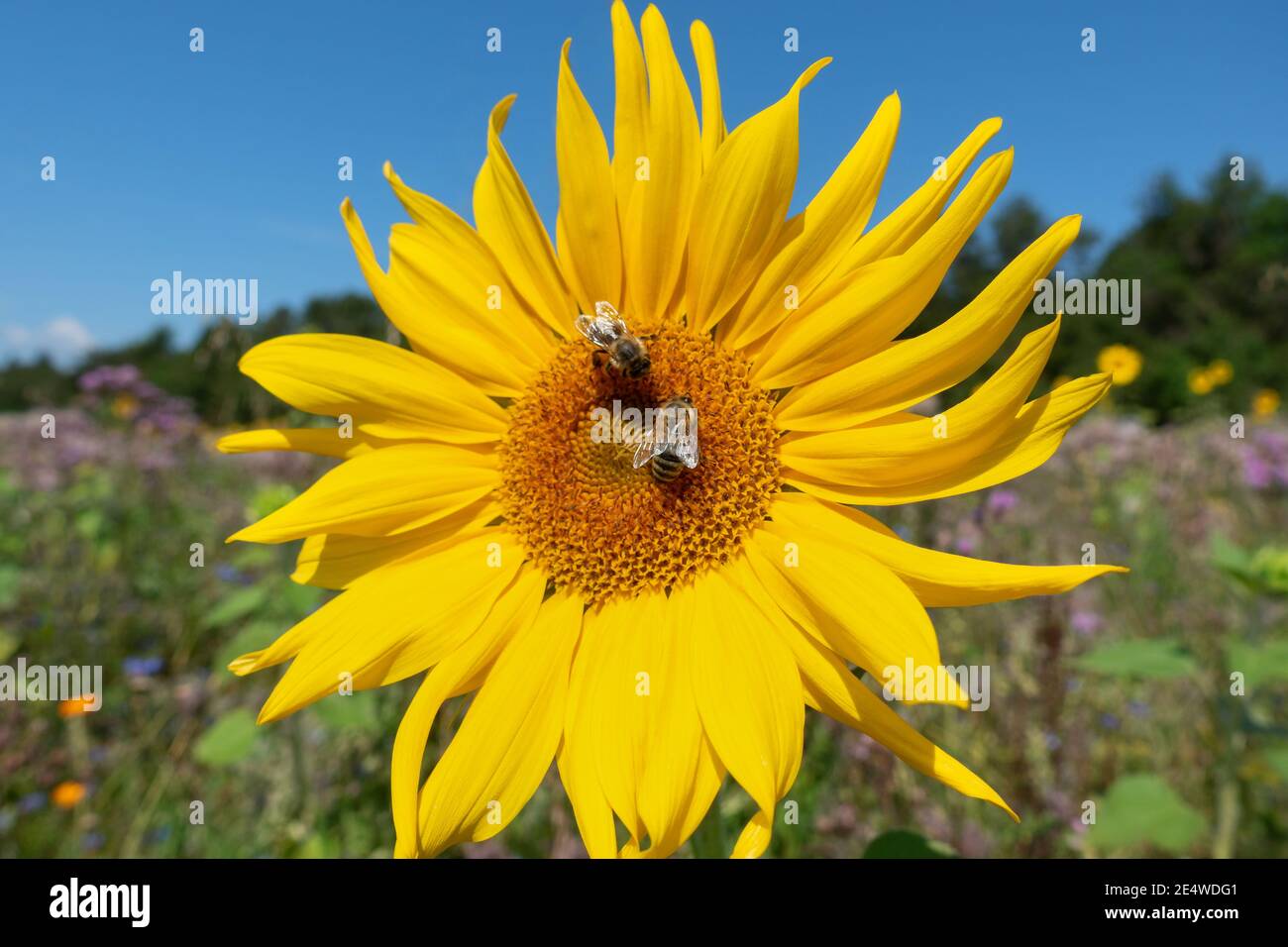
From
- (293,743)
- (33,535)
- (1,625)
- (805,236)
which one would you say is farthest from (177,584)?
(805,236)

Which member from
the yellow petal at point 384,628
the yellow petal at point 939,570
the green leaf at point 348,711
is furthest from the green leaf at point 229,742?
the yellow petal at point 939,570

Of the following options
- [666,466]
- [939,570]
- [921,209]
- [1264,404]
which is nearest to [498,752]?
[666,466]

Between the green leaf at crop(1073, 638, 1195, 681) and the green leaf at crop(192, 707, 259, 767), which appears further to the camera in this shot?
the green leaf at crop(192, 707, 259, 767)

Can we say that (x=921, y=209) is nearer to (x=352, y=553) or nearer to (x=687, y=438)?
(x=687, y=438)

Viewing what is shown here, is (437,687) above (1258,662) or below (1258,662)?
above

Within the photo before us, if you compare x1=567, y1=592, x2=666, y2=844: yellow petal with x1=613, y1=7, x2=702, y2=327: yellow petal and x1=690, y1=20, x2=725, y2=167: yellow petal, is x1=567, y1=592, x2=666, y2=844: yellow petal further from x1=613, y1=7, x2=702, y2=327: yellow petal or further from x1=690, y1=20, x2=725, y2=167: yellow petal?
x1=690, y1=20, x2=725, y2=167: yellow petal

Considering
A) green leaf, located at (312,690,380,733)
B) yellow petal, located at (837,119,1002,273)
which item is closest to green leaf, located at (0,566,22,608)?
green leaf, located at (312,690,380,733)

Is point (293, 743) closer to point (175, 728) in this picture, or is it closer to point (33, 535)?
point (175, 728)
